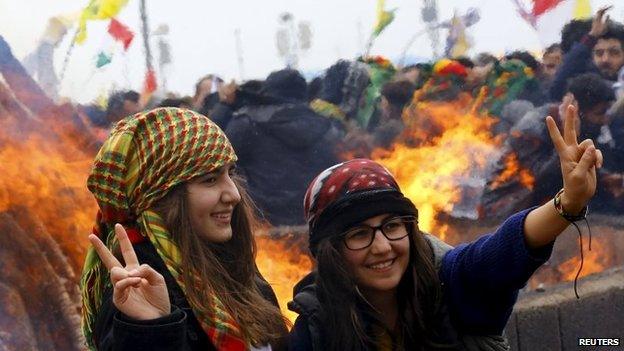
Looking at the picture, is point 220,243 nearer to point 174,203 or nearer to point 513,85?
point 174,203

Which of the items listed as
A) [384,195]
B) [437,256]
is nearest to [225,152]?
[384,195]

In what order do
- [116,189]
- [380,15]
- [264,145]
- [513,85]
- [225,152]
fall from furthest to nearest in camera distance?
[380,15] → [513,85] → [264,145] → [225,152] → [116,189]

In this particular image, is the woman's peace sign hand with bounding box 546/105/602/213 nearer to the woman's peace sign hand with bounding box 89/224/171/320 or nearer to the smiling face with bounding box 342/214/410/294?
the smiling face with bounding box 342/214/410/294

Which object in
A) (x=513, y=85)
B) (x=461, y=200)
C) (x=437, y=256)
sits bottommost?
(x=461, y=200)

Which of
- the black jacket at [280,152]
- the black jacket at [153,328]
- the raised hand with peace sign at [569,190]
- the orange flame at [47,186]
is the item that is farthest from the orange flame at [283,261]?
the raised hand with peace sign at [569,190]

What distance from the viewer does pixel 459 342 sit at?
2205 mm

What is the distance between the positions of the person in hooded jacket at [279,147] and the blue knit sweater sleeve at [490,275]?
564 centimetres

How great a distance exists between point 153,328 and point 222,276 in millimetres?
417

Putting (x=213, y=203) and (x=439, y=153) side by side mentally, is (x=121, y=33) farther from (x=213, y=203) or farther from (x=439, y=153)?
(x=213, y=203)

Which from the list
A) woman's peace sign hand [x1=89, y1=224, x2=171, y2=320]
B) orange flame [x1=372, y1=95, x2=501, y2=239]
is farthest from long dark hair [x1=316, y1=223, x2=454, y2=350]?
orange flame [x1=372, y1=95, x2=501, y2=239]

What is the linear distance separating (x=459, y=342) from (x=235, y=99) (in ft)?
20.3

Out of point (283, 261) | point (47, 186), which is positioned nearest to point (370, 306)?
point (47, 186)

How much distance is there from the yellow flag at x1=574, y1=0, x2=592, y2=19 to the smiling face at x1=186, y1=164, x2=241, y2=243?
6.88m

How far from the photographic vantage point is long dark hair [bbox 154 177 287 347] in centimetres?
210
